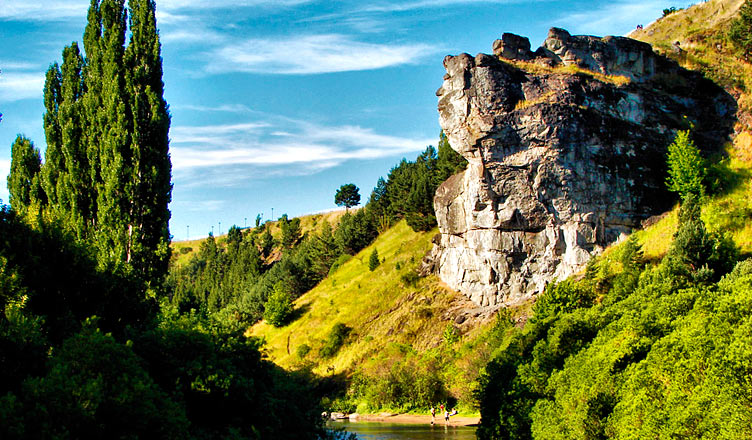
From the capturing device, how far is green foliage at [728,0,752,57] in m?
77.1

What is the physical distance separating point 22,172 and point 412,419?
4603cm

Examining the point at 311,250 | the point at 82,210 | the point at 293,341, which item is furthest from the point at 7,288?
the point at 311,250

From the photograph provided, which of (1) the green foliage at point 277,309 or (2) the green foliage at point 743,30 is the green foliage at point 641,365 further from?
(1) the green foliage at point 277,309

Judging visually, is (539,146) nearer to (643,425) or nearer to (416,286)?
(416,286)

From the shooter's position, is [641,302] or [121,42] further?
[641,302]

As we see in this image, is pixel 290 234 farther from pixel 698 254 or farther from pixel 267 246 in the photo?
pixel 698 254

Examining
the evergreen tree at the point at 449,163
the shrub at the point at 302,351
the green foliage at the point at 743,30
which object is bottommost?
the shrub at the point at 302,351

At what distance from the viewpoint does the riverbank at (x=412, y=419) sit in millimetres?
61500

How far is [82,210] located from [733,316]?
3141 centimetres

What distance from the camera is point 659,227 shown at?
6706 centimetres

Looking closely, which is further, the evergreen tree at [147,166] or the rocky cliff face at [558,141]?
the rocky cliff face at [558,141]

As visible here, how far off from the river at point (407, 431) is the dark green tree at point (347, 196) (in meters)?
109

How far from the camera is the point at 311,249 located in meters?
128

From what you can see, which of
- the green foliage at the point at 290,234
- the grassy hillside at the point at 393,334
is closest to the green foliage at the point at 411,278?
the grassy hillside at the point at 393,334
